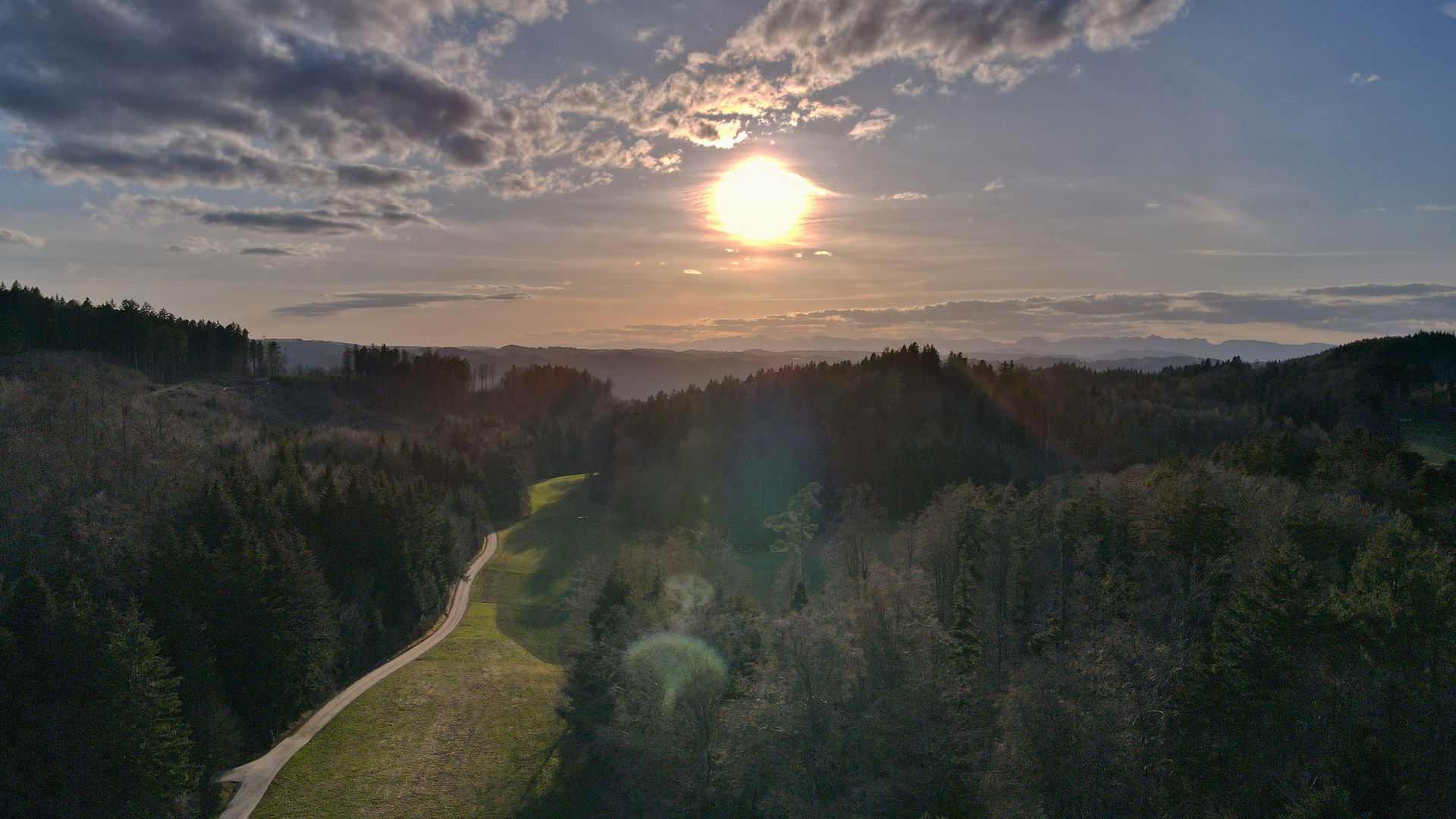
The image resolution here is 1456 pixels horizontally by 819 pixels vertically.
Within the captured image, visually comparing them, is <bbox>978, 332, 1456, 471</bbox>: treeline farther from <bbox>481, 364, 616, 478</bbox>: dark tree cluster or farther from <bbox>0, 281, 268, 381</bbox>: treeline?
<bbox>0, 281, 268, 381</bbox>: treeline

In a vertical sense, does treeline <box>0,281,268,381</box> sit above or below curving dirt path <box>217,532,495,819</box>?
above

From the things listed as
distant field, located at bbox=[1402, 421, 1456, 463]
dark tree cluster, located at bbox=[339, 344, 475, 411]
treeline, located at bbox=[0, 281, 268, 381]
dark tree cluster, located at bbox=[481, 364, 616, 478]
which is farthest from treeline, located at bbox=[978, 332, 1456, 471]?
treeline, located at bbox=[0, 281, 268, 381]

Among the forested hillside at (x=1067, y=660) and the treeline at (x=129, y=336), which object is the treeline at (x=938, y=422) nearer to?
the forested hillside at (x=1067, y=660)

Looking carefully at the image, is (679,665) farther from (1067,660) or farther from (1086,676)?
(1086,676)

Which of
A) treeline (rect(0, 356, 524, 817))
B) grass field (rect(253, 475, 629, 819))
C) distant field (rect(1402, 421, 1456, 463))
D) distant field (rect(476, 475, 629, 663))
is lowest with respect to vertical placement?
distant field (rect(476, 475, 629, 663))

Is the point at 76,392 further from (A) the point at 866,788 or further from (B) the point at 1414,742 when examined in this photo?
(B) the point at 1414,742

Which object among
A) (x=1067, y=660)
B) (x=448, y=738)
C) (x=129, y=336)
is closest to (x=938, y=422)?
(x=448, y=738)
